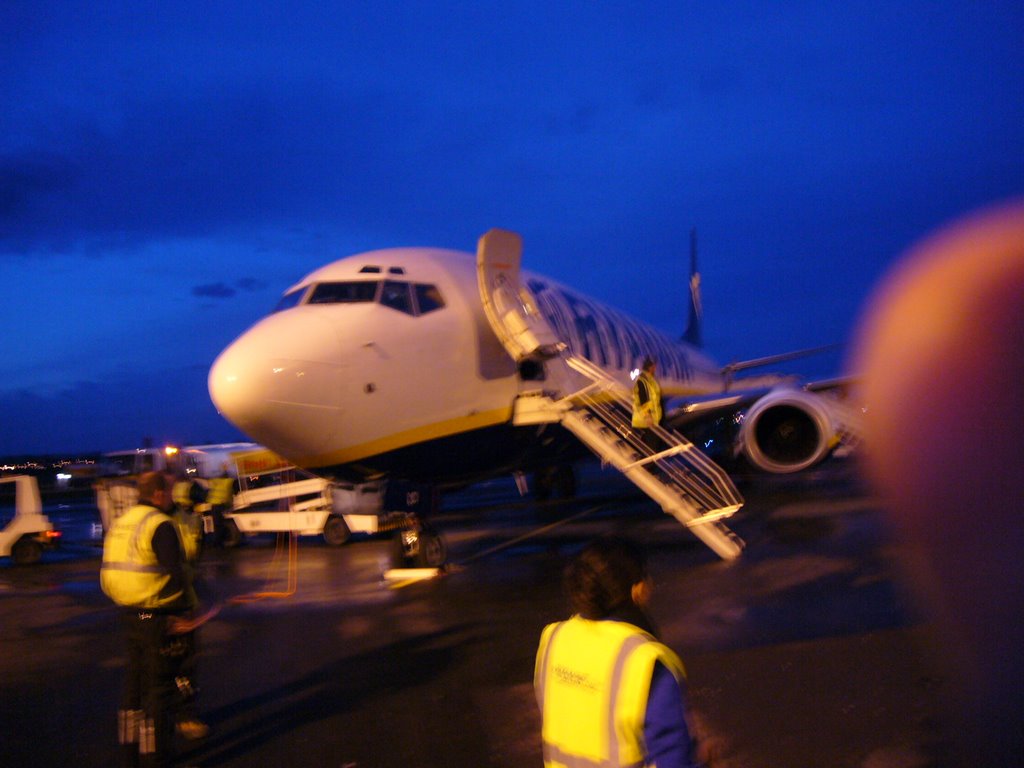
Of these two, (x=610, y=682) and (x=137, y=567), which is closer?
(x=610, y=682)

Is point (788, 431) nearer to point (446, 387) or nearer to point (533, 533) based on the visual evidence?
point (533, 533)

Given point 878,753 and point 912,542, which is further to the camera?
point 912,542

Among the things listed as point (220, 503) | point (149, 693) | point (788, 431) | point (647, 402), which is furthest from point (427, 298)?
point (220, 503)

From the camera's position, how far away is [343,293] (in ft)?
35.4

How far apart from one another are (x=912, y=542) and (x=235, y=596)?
27.2 ft

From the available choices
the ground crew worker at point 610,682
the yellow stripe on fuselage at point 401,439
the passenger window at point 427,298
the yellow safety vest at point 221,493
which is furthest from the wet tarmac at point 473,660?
the yellow safety vest at point 221,493

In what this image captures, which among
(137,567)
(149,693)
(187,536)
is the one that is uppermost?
(187,536)

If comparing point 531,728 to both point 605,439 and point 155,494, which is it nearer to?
point 155,494

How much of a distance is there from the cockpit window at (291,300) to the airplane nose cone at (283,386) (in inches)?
50.5

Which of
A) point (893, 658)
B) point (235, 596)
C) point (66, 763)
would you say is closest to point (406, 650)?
point (66, 763)

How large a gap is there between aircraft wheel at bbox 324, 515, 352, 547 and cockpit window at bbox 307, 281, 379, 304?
671 cm

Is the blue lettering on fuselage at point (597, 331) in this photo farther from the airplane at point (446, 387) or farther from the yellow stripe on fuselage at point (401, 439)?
the yellow stripe on fuselage at point (401, 439)

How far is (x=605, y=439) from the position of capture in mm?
11570

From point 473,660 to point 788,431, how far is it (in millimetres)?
9424
